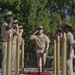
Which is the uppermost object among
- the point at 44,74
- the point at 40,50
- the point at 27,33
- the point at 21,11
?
the point at 21,11

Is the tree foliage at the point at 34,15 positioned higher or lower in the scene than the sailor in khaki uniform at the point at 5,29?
higher

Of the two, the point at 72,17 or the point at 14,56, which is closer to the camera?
the point at 14,56

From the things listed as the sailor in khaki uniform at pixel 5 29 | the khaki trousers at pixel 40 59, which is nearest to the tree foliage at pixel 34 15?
the khaki trousers at pixel 40 59

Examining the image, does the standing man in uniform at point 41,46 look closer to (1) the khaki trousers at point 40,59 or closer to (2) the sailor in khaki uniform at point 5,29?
(1) the khaki trousers at point 40,59

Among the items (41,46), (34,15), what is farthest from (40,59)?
(34,15)

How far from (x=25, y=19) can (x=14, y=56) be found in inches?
691

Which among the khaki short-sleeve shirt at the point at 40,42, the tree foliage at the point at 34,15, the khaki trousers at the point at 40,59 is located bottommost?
the khaki trousers at the point at 40,59

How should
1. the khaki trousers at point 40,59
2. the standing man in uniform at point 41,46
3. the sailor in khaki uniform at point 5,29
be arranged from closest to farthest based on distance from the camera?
the sailor in khaki uniform at point 5,29 → the khaki trousers at point 40,59 → the standing man in uniform at point 41,46

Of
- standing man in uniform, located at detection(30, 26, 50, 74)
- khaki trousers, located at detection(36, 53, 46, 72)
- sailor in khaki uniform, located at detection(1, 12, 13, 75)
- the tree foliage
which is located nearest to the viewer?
sailor in khaki uniform, located at detection(1, 12, 13, 75)

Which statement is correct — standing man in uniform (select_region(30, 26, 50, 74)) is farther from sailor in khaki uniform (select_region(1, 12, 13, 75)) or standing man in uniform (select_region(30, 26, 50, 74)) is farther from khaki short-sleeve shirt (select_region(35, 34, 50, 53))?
sailor in khaki uniform (select_region(1, 12, 13, 75))

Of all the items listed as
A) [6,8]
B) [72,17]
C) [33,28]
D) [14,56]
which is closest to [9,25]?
[14,56]

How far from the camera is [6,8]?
1133 inches

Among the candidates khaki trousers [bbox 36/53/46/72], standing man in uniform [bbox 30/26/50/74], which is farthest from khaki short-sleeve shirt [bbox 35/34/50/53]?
khaki trousers [bbox 36/53/46/72]

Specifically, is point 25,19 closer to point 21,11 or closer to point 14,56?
point 21,11
